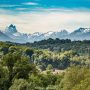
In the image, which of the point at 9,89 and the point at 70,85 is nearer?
the point at 9,89

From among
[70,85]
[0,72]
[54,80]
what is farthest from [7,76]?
[54,80]

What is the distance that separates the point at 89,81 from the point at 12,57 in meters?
18.0

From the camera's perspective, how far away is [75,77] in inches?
3290

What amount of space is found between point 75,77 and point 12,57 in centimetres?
1682

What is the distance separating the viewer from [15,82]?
6806 centimetres

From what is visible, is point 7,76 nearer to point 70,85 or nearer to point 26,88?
point 26,88

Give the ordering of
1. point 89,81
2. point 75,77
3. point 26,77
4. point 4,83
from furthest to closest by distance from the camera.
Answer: point 75,77, point 26,77, point 4,83, point 89,81

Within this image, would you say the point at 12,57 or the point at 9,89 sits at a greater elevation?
the point at 12,57

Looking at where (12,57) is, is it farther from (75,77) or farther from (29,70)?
(75,77)

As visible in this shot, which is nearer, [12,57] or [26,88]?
[26,88]

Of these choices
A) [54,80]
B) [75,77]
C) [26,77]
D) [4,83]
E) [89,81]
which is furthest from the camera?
[54,80]

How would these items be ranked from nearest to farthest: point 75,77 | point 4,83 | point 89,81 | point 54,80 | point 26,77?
point 89,81 → point 4,83 → point 26,77 → point 75,77 → point 54,80

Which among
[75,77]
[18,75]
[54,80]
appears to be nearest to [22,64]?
[18,75]

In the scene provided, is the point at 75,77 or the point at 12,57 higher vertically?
the point at 12,57
